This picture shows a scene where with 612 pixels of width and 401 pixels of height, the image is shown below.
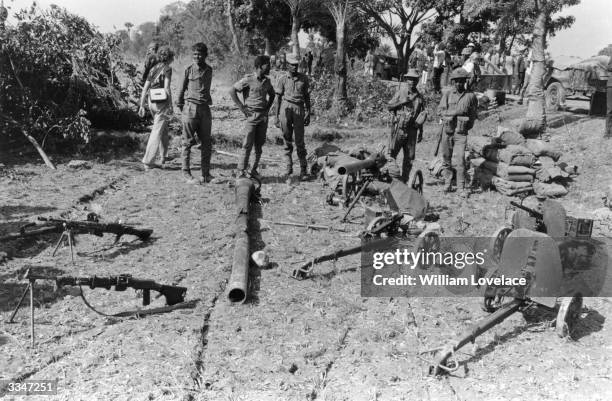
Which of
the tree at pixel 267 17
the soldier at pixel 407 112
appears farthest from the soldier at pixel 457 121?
the tree at pixel 267 17

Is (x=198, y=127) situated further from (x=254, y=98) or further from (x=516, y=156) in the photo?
(x=516, y=156)

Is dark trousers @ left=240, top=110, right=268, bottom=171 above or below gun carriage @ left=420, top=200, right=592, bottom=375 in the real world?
above

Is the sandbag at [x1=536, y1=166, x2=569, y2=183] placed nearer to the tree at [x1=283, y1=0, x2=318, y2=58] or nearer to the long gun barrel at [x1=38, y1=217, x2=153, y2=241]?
the long gun barrel at [x1=38, y1=217, x2=153, y2=241]

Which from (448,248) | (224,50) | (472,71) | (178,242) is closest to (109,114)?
(178,242)

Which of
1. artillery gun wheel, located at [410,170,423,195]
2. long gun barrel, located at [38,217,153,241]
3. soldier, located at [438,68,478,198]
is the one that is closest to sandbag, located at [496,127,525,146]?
soldier, located at [438,68,478,198]

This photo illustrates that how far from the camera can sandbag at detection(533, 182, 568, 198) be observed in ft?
30.7

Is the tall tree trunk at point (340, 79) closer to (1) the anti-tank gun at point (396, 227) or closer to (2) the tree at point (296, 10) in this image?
(2) the tree at point (296, 10)

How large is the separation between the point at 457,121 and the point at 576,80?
8.08 m

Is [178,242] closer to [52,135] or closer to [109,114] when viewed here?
[52,135]

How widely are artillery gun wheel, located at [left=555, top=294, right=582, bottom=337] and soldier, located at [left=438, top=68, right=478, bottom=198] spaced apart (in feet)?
14.7

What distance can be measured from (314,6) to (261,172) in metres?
11.6

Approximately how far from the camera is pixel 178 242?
21.5ft

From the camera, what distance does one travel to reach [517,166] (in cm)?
948

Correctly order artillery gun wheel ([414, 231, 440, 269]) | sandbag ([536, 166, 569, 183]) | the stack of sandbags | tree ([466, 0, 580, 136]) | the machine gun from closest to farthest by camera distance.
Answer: the machine gun
artillery gun wheel ([414, 231, 440, 269])
the stack of sandbags
sandbag ([536, 166, 569, 183])
tree ([466, 0, 580, 136])
